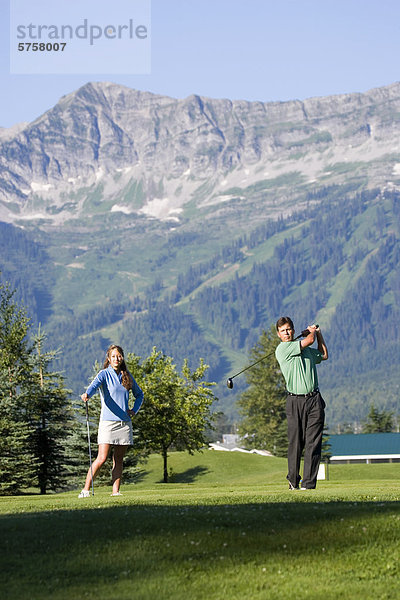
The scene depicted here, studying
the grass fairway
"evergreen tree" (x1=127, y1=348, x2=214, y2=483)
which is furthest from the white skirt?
"evergreen tree" (x1=127, y1=348, x2=214, y2=483)

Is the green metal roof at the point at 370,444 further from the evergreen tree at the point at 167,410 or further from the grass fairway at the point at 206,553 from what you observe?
the grass fairway at the point at 206,553

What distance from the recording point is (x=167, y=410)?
61281 millimetres

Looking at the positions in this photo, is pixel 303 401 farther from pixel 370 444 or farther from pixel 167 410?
pixel 370 444

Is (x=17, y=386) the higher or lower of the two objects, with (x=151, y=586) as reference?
higher

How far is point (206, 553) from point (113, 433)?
7418 mm

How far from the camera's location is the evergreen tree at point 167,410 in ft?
197

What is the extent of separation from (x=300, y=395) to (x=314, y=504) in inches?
161

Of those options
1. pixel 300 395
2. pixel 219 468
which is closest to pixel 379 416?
pixel 219 468

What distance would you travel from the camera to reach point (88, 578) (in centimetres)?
950

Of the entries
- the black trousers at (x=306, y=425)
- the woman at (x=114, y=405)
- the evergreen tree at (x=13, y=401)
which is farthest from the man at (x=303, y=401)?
the evergreen tree at (x=13, y=401)

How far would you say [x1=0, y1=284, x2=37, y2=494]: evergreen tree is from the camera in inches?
1816

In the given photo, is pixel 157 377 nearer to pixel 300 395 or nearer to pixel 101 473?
pixel 101 473

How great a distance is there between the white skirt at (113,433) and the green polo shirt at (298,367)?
313 centimetres

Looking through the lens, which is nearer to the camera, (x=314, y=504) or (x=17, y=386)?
(x=314, y=504)
